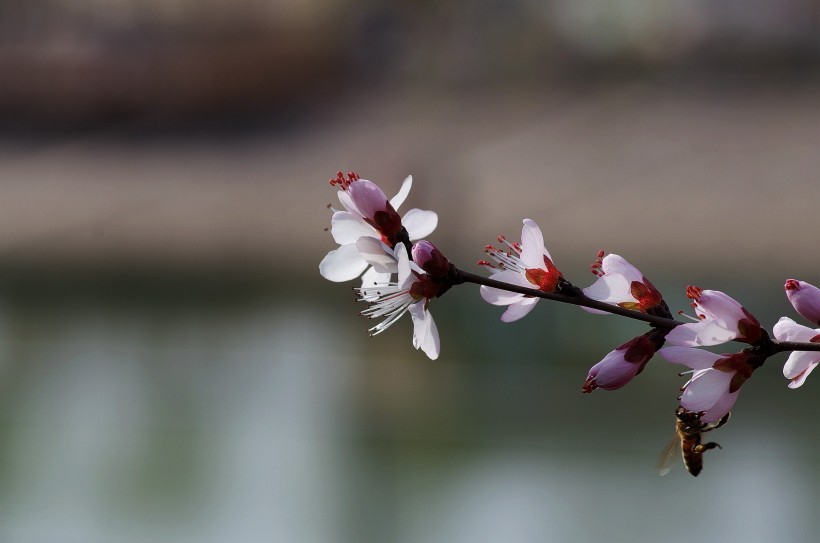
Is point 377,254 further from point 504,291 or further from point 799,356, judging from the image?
point 799,356

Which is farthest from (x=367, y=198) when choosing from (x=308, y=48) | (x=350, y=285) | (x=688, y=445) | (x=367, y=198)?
(x=308, y=48)

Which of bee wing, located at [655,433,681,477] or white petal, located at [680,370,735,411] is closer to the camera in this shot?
white petal, located at [680,370,735,411]

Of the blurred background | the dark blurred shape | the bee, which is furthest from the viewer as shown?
the dark blurred shape

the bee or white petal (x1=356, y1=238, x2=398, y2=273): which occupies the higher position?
white petal (x1=356, y1=238, x2=398, y2=273)

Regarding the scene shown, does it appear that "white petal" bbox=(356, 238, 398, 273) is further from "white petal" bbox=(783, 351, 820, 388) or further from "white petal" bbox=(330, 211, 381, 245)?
"white petal" bbox=(783, 351, 820, 388)

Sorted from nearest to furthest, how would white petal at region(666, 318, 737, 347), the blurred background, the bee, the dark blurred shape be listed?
white petal at region(666, 318, 737, 347)
the bee
the blurred background
the dark blurred shape

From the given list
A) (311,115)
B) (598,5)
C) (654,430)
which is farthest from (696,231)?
(311,115)

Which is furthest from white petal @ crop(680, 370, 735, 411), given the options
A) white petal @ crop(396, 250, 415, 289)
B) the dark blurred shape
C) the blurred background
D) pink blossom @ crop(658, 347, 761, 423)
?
the dark blurred shape

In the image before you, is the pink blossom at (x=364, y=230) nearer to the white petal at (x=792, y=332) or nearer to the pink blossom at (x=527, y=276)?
the pink blossom at (x=527, y=276)

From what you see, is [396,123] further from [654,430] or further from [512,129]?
[654,430]
